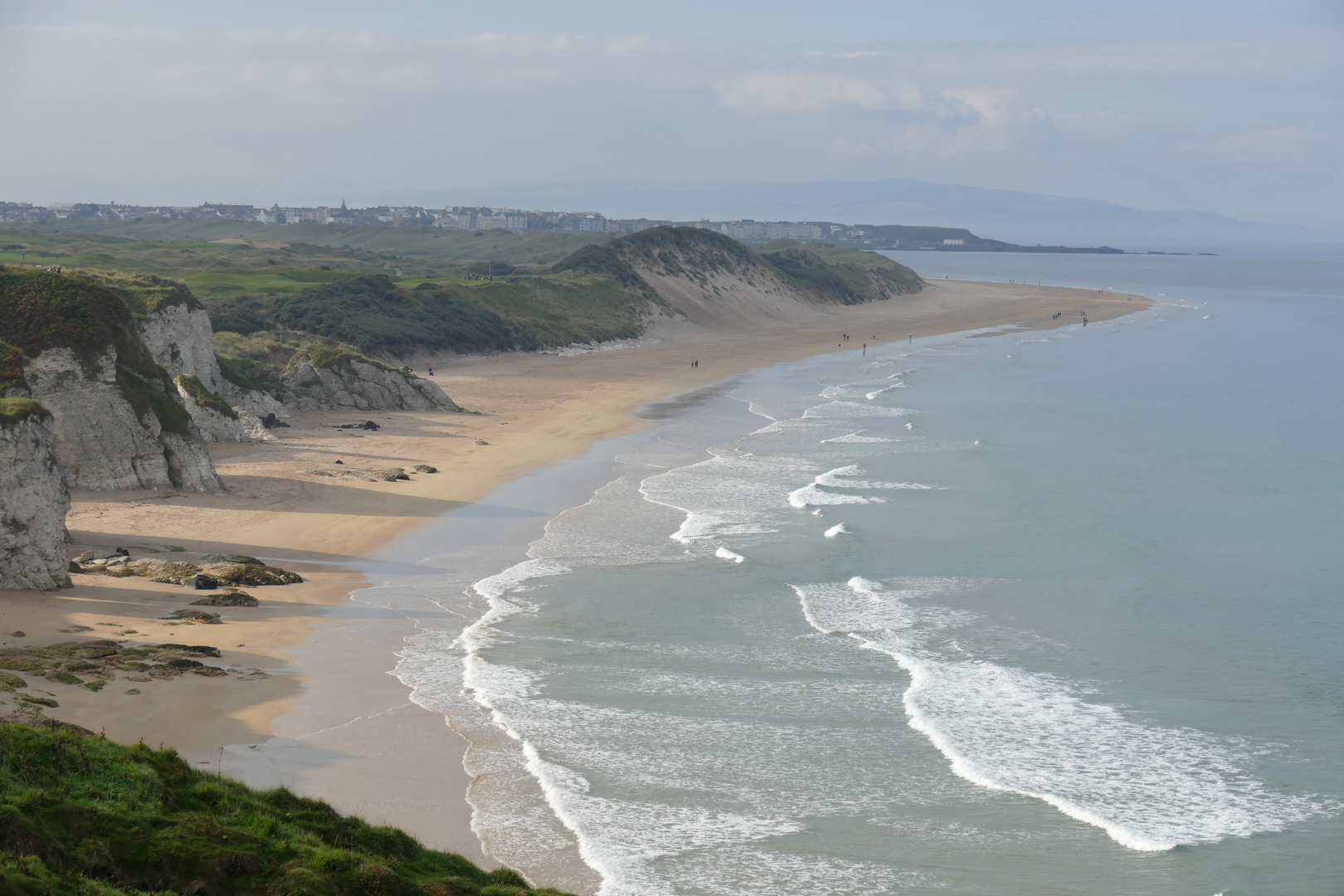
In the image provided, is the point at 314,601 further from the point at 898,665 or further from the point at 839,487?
the point at 839,487

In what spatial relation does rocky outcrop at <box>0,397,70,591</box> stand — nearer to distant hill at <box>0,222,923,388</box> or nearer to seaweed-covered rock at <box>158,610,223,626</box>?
seaweed-covered rock at <box>158,610,223,626</box>

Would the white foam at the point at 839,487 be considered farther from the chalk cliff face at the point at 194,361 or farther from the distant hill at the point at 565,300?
the distant hill at the point at 565,300

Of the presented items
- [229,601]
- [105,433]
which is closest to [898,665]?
[229,601]

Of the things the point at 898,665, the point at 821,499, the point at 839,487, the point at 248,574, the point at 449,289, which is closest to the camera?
the point at 898,665

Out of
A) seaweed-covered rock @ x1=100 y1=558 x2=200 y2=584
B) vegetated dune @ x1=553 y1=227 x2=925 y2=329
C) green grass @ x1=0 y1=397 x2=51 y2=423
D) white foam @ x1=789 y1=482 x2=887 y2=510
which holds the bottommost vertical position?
seaweed-covered rock @ x1=100 y1=558 x2=200 y2=584

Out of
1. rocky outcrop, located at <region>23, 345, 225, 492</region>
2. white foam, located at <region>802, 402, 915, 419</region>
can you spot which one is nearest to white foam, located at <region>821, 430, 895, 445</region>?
white foam, located at <region>802, 402, 915, 419</region>

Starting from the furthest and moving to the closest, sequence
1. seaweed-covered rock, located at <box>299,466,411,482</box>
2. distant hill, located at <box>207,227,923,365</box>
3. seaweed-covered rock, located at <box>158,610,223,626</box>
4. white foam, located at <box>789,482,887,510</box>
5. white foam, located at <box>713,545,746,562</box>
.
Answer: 1. distant hill, located at <box>207,227,923,365</box>
2. seaweed-covered rock, located at <box>299,466,411,482</box>
3. white foam, located at <box>789,482,887,510</box>
4. white foam, located at <box>713,545,746,562</box>
5. seaweed-covered rock, located at <box>158,610,223,626</box>

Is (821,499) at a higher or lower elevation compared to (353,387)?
lower
